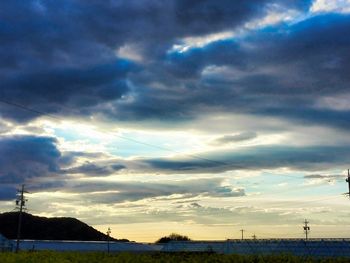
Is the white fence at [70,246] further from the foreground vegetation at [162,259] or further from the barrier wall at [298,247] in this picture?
the foreground vegetation at [162,259]

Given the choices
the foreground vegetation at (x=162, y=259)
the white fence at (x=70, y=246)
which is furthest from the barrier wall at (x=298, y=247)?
the foreground vegetation at (x=162, y=259)

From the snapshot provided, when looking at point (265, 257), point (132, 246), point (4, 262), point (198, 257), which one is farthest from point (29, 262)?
point (132, 246)

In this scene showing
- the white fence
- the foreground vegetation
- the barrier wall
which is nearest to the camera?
the foreground vegetation

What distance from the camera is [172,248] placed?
127250 millimetres

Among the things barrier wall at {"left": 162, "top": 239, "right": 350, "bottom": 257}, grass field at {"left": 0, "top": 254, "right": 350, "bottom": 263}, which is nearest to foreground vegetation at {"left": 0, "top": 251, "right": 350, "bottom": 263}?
grass field at {"left": 0, "top": 254, "right": 350, "bottom": 263}

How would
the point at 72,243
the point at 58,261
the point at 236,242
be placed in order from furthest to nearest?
the point at 72,243, the point at 236,242, the point at 58,261

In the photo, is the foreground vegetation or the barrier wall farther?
the barrier wall

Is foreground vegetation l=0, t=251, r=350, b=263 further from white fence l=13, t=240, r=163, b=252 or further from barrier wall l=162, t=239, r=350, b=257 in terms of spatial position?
white fence l=13, t=240, r=163, b=252

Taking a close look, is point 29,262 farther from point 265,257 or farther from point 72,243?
point 72,243

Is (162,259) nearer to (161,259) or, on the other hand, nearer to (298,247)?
(161,259)

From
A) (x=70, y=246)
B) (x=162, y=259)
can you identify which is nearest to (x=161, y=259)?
(x=162, y=259)

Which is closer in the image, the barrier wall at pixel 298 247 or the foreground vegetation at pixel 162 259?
the foreground vegetation at pixel 162 259

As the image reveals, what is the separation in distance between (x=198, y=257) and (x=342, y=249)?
238ft

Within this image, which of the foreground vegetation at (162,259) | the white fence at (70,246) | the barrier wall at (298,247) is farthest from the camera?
the white fence at (70,246)
